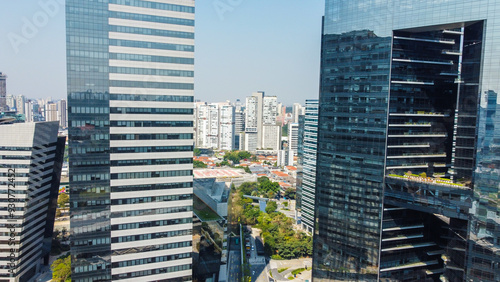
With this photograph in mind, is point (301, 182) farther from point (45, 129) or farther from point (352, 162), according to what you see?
point (45, 129)

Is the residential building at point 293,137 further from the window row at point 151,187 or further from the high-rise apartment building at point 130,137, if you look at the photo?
the high-rise apartment building at point 130,137

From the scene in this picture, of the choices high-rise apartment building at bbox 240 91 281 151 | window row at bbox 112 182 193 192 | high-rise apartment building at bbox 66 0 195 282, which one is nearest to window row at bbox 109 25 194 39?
high-rise apartment building at bbox 66 0 195 282

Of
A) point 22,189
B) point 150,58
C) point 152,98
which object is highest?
point 150,58

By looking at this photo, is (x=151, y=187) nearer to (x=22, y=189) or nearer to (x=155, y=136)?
(x=155, y=136)

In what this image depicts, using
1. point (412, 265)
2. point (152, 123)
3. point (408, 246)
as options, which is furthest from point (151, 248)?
point (412, 265)

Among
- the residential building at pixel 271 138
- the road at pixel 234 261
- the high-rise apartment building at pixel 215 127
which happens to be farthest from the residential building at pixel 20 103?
the road at pixel 234 261

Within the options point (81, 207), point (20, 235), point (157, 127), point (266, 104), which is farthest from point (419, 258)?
point (266, 104)
